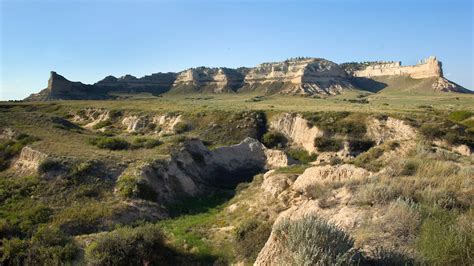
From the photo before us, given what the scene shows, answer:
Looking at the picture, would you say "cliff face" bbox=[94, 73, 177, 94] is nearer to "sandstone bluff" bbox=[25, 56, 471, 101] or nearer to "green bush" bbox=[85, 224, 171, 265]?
"sandstone bluff" bbox=[25, 56, 471, 101]

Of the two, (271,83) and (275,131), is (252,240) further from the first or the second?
(271,83)

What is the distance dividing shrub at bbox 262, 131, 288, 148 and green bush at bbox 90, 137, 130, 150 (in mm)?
19460

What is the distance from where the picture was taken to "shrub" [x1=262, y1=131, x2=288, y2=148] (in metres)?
47.1

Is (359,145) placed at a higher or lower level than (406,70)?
lower

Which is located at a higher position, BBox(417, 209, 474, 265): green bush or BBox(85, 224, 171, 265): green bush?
BBox(417, 209, 474, 265): green bush

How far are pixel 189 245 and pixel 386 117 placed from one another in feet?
122

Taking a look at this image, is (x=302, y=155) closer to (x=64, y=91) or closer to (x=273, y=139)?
(x=273, y=139)

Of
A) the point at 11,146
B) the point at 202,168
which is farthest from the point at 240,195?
the point at 11,146

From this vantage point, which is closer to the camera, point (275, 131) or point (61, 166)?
point (61, 166)

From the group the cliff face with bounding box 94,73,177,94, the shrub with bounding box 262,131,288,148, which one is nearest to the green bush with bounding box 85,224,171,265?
the shrub with bounding box 262,131,288,148

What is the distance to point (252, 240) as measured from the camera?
1405 centimetres

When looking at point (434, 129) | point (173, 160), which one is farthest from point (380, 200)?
point (434, 129)

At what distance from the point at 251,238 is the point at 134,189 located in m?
11.8

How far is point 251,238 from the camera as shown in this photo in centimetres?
1416
